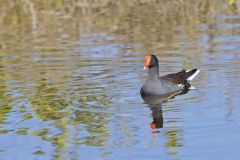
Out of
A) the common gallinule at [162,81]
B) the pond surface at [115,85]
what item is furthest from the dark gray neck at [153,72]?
the pond surface at [115,85]

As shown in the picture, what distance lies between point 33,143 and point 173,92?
3.96 metres

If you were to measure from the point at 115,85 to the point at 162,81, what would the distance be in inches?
33.8

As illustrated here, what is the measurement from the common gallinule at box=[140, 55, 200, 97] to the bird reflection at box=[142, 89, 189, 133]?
0.40 feet

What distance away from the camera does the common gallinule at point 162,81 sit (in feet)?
42.7

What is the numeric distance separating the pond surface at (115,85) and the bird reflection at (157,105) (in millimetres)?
34

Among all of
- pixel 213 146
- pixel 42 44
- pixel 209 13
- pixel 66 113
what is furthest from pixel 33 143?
pixel 209 13

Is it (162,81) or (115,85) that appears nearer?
(162,81)

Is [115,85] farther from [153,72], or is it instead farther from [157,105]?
[157,105]

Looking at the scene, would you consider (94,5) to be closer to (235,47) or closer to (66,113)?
(235,47)

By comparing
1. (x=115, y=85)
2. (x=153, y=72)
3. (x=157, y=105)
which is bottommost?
(x=157, y=105)

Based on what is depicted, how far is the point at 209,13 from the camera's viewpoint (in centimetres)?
2264

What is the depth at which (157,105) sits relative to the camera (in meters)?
12.3

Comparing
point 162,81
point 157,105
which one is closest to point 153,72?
point 162,81

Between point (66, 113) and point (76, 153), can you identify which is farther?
point (66, 113)
